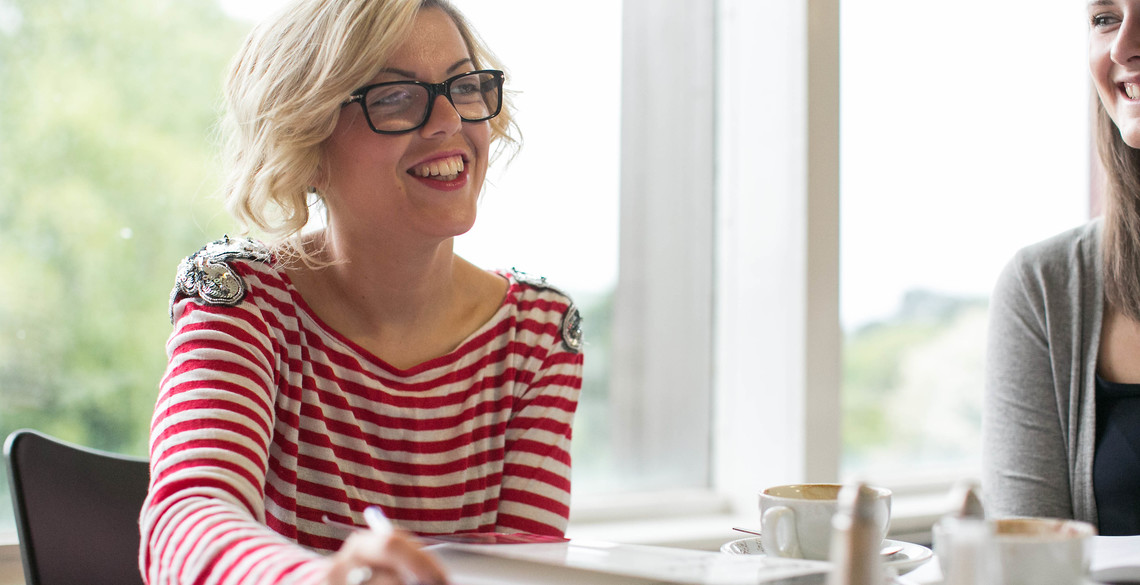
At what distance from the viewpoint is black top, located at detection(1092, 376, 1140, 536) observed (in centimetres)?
133

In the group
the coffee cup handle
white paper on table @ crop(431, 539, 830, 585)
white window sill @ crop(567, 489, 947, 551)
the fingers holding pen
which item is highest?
the fingers holding pen

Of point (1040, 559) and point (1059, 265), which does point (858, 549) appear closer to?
point (1040, 559)

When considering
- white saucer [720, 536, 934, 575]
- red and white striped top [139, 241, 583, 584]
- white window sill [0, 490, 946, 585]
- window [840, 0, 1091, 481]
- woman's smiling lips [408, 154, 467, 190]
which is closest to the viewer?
white saucer [720, 536, 934, 575]

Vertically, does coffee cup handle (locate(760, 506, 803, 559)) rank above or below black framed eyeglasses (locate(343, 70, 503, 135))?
below

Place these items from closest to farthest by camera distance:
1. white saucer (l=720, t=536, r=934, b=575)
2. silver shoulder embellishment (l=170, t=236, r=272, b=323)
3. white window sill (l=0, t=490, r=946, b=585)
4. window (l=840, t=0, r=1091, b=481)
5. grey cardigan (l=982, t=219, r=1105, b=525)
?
white saucer (l=720, t=536, r=934, b=575) < silver shoulder embellishment (l=170, t=236, r=272, b=323) < grey cardigan (l=982, t=219, r=1105, b=525) < white window sill (l=0, t=490, r=946, b=585) < window (l=840, t=0, r=1091, b=481)

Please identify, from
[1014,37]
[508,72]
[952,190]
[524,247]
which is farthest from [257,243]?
[1014,37]

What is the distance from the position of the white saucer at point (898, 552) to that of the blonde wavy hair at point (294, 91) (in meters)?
0.69

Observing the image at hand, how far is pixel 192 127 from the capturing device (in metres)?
1.86

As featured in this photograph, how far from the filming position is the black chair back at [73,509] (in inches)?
44.6

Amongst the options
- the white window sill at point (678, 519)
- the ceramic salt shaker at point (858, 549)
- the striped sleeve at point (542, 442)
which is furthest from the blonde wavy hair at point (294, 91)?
the white window sill at point (678, 519)

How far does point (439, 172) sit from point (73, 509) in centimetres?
60

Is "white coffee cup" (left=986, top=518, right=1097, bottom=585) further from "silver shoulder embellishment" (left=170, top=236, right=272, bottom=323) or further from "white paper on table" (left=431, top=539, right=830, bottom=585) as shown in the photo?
"silver shoulder embellishment" (left=170, top=236, right=272, bottom=323)

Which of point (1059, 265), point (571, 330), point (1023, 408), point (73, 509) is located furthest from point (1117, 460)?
point (73, 509)

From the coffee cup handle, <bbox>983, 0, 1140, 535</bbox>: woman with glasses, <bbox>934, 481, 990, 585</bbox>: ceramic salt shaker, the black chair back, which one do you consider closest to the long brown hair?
<bbox>983, 0, 1140, 535</bbox>: woman with glasses
